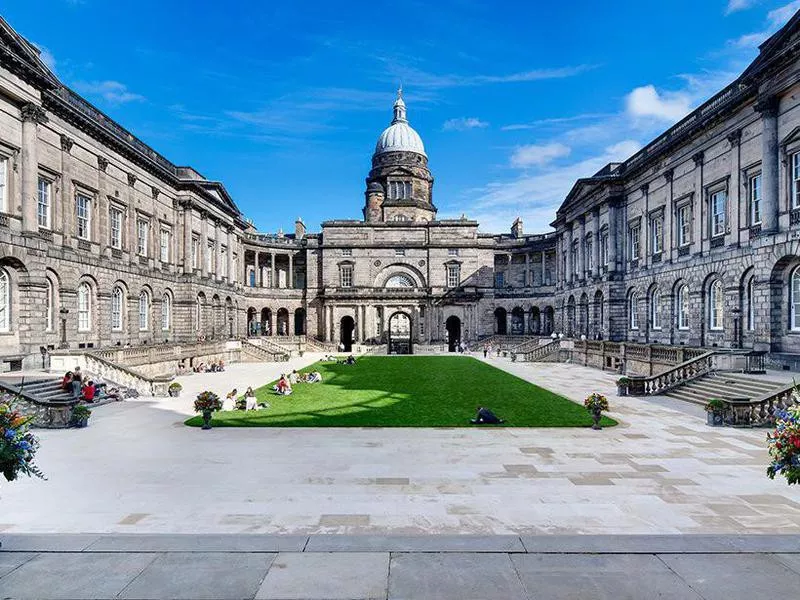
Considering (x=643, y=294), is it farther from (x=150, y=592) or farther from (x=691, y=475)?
(x=150, y=592)

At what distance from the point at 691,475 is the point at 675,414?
339 inches

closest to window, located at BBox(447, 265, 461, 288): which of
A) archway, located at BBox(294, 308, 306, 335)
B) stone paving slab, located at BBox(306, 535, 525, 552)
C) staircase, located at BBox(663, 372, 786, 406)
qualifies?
archway, located at BBox(294, 308, 306, 335)

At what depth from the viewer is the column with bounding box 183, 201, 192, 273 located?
1623 inches

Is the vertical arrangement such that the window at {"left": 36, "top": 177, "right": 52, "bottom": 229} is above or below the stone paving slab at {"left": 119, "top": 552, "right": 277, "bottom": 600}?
above

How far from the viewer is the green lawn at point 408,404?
661 inches

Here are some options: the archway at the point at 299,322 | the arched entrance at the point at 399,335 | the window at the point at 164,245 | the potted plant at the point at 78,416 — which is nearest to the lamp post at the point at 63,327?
the window at the point at 164,245

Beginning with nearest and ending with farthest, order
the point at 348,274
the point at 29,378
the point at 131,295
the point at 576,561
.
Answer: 1. the point at 576,561
2. the point at 29,378
3. the point at 131,295
4. the point at 348,274

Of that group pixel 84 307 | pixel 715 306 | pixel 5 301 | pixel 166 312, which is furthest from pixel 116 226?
pixel 715 306

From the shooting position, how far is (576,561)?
6848 mm

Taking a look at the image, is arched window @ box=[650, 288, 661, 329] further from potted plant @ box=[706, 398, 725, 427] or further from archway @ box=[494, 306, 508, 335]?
archway @ box=[494, 306, 508, 335]

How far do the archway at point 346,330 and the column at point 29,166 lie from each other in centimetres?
4171

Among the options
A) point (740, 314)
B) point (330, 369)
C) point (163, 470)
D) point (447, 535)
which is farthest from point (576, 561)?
point (330, 369)

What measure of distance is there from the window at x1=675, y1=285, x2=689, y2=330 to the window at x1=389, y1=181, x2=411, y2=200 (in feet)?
151

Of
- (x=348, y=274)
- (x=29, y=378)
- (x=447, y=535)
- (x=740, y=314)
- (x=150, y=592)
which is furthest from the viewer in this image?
(x=348, y=274)
